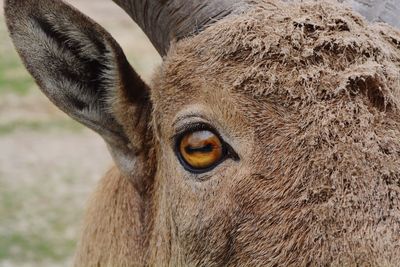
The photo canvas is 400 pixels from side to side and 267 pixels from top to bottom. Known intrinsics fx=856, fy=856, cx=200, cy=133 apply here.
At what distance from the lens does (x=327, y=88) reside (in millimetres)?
5328

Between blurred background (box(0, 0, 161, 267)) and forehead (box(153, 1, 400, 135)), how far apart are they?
693 cm

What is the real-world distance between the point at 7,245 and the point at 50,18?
10770mm

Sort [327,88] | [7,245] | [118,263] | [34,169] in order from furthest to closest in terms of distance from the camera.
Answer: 1. [34,169]
2. [7,245]
3. [118,263]
4. [327,88]

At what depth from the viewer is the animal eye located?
561 centimetres

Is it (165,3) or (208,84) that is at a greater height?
(165,3)

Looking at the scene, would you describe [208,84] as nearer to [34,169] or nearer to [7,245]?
[7,245]

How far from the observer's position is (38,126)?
24.7m

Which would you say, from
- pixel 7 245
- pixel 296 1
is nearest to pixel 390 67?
pixel 296 1

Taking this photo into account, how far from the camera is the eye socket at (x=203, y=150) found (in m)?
5.60

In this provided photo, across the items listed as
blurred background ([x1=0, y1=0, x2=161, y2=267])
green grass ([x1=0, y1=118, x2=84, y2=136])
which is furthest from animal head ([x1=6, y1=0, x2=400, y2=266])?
green grass ([x1=0, y1=118, x2=84, y2=136])

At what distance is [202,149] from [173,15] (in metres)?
1.10

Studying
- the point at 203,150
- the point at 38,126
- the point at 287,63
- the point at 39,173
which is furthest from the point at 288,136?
the point at 38,126

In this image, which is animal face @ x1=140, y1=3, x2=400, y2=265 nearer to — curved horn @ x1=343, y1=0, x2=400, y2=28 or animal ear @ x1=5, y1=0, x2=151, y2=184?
curved horn @ x1=343, y1=0, x2=400, y2=28

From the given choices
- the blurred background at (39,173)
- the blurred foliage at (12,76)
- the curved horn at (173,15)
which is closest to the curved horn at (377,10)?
the curved horn at (173,15)
